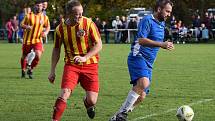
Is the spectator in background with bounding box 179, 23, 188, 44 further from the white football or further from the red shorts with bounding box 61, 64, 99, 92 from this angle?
the white football

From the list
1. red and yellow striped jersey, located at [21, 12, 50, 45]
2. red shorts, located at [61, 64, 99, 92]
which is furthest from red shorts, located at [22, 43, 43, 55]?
red shorts, located at [61, 64, 99, 92]

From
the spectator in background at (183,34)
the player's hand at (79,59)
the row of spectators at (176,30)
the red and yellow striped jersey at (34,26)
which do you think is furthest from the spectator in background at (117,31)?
the player's hand at (79,59)

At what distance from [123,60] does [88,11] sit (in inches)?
1423

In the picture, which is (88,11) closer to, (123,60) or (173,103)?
(123,60)

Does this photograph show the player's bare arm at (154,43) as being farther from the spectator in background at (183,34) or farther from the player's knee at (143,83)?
the spectator in background at (183,34)

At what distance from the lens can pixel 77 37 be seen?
29.0ft

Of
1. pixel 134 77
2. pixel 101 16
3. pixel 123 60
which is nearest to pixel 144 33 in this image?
pixel 134 77

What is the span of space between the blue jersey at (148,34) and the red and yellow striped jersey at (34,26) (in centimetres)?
812

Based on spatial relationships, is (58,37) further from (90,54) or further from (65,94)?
(65,94)

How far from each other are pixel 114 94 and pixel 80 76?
372 centimetres

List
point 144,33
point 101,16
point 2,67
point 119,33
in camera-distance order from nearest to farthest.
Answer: point 144,33 → point 2,67 → point 119,33 → point 101,16

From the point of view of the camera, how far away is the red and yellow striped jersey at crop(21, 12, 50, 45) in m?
16.8

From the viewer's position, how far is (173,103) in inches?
441

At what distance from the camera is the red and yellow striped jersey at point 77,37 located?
8836 millimetres
